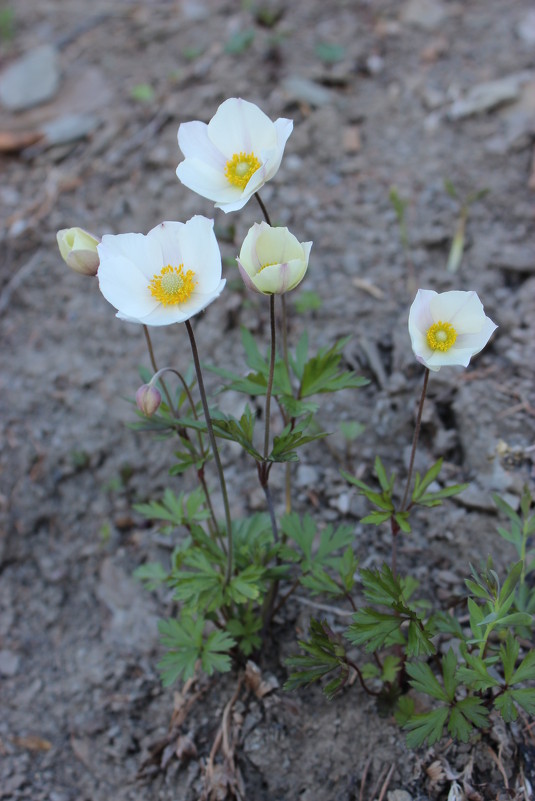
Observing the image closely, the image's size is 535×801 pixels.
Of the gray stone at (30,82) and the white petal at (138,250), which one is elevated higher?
the white petal at (138,250)

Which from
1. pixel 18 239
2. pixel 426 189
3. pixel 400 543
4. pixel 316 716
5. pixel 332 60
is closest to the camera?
pixel 316 716

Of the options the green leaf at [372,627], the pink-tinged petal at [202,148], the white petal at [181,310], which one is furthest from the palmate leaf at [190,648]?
the pink-tinged petal at [202,148]

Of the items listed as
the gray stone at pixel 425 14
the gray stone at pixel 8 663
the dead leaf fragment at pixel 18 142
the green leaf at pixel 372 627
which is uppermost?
the gray stone at pixel 425 14

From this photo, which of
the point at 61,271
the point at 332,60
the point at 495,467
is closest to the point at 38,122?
the point at 61,271

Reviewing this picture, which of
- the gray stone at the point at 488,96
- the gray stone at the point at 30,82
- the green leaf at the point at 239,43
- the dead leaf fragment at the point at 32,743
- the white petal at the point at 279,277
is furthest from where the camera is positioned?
the gray stone at the point at 30,82

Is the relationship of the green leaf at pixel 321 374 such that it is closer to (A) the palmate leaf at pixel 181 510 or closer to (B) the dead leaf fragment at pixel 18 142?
(A) the palmate leaf at pixel 181 510

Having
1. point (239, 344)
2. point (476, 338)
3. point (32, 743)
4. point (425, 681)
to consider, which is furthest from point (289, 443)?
→ point (32, 743)

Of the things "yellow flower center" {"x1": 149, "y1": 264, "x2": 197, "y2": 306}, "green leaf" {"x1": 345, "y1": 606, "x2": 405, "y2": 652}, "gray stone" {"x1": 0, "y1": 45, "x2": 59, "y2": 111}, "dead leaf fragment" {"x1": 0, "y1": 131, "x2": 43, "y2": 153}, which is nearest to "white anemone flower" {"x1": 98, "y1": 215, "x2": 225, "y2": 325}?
"yellow flower center" {"x1": 149, "y1": 264, "x2": 197, "y2": 306}

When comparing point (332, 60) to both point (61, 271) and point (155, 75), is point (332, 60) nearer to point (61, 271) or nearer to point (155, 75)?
point (155, 75)

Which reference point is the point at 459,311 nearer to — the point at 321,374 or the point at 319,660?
the point at 321,374
